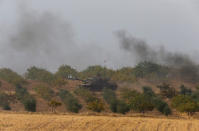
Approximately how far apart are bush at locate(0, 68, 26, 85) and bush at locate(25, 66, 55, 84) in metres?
7.50

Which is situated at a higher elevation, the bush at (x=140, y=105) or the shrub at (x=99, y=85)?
the shrub at (x=99, y=85)

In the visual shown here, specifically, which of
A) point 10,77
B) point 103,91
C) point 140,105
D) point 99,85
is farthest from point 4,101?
point 99,85

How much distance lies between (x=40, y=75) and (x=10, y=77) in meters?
12.0

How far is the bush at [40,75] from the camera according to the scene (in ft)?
278

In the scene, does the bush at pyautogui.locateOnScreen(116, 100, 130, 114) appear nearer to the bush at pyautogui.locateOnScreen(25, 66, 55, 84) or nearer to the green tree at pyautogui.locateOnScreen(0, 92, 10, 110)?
the green tree at pyautogui.locateOnScreen(0, 92, 10, 110)

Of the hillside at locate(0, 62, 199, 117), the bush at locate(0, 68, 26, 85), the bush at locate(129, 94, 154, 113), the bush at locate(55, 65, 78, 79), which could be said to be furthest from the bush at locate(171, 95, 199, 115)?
the bush at locate(55, 65, 78, 79)

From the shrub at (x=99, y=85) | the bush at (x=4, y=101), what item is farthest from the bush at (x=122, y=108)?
the shrub at (x=99, y=85)

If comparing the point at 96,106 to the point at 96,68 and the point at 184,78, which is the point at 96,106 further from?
the point at 96,68

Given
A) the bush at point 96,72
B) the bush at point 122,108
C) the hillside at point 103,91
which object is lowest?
the bush at point 122,108

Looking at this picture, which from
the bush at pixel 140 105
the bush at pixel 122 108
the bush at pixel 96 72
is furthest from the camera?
the bush at pixel 96 72

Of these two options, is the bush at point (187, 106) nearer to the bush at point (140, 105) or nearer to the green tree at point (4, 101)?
the bush at point (140, 105)

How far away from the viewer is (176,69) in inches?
3204

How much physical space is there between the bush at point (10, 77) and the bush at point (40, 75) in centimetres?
750

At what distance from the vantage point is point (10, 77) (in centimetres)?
8056
